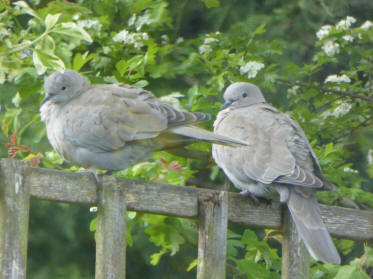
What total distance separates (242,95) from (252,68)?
0.25 metres

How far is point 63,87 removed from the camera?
3201 mm

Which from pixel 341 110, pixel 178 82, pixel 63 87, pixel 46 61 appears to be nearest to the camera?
pixel 46 61

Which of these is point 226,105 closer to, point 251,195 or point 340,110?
point 340,110

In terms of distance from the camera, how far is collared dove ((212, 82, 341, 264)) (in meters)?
2.71

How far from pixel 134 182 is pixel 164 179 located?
3.17ft

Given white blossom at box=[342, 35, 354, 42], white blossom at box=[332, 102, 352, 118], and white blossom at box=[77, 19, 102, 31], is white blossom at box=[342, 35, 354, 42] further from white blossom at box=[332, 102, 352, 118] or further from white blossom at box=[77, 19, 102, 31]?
white blossom at box=[77, 19, 102, 31]

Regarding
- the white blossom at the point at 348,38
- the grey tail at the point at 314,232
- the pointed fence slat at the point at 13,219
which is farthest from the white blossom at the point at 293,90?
the pointed fence slat at the point at 13,219

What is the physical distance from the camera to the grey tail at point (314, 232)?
2.62 meters

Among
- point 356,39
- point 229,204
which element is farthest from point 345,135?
point 229,204

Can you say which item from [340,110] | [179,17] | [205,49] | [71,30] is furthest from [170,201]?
[179,17]

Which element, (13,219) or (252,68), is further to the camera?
(252,68)

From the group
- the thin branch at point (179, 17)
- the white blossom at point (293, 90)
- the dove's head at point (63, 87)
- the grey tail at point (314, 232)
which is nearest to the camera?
the grey tail at point (314, 232)

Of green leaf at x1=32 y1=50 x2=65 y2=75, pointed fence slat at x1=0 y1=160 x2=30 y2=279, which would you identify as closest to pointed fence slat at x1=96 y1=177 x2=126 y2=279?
pointed fence slat at x1=0 y1=160 x2=30 y2=279

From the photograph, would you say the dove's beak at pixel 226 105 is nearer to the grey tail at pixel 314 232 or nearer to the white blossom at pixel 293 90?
the white blossom at pixel 293 90
